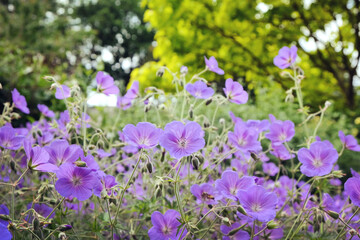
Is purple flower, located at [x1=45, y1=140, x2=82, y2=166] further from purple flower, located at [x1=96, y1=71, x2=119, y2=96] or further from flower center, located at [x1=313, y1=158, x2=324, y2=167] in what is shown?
flower center, located at [x1=313, y1=158, x2=324, y2=167]

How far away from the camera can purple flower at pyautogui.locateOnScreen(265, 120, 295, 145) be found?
50.6 inches

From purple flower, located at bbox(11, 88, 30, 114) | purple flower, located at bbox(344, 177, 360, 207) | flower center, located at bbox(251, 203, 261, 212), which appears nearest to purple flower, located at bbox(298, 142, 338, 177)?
purple flower, located at bbox(344, 177, 360, 207)

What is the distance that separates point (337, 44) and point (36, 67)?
6013 mm

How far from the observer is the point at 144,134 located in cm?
94

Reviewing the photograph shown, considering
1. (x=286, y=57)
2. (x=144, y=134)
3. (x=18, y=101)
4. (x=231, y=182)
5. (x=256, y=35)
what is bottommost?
(x=256, y=35)

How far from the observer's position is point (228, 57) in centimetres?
658

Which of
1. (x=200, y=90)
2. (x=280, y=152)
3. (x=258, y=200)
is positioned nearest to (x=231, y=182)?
(x=258, y=200)

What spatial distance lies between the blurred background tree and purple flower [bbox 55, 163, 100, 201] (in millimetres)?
5512

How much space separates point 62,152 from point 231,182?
512 millimetres

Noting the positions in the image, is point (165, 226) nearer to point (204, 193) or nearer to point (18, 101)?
point (204, 193)

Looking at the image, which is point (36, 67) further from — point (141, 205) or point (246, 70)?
point (246, 70)

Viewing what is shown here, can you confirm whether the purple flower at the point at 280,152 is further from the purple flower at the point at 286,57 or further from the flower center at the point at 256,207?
the flower center at the point at 256,207

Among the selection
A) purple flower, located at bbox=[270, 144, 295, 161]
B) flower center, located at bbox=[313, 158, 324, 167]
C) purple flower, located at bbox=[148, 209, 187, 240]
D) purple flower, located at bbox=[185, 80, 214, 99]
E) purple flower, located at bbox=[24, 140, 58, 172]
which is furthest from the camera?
purple flower, located at bbox=[270, 144, 295, 161]

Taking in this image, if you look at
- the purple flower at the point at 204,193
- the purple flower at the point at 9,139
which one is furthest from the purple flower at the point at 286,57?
the purple flower at the point at 9,139
